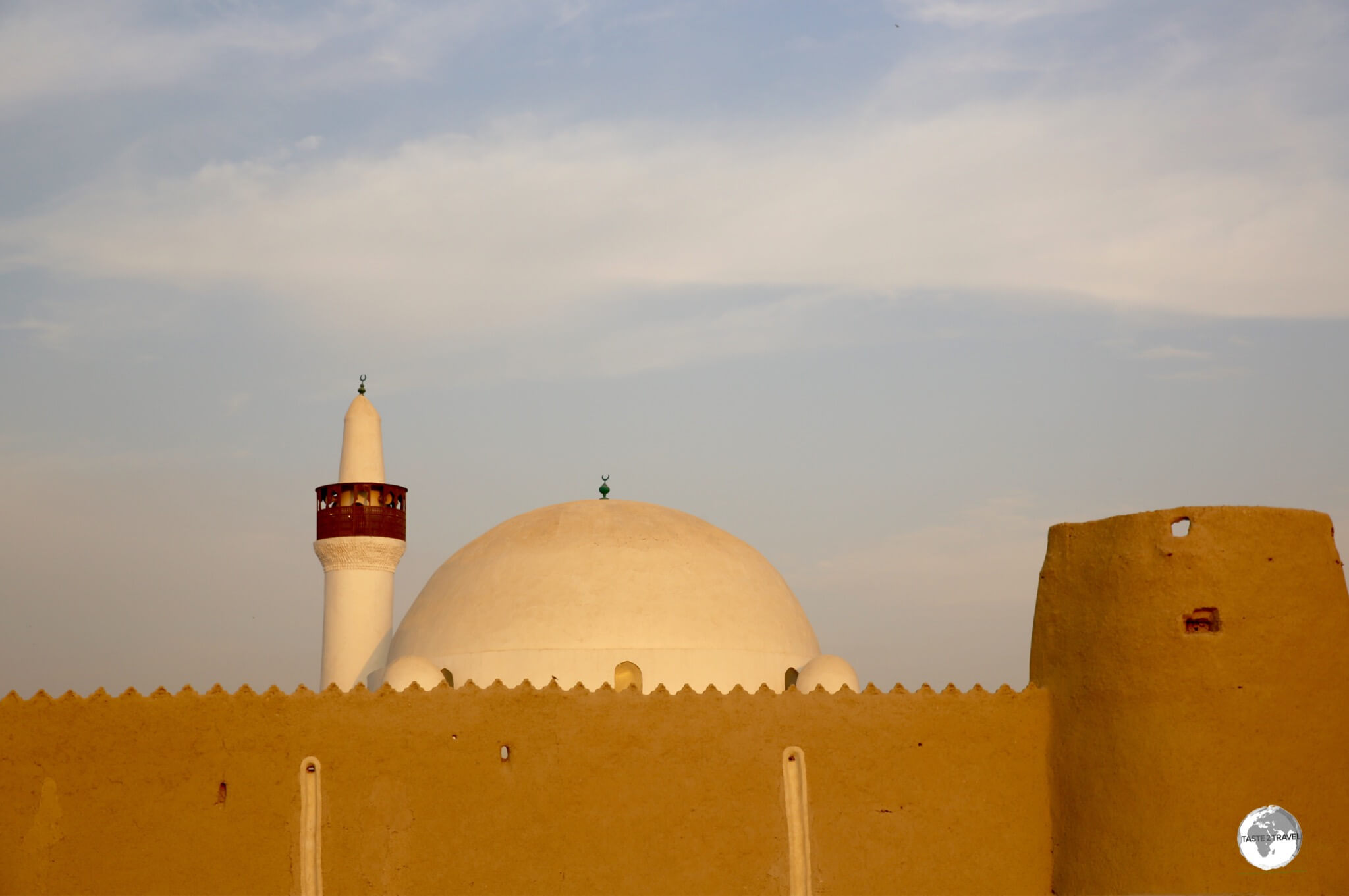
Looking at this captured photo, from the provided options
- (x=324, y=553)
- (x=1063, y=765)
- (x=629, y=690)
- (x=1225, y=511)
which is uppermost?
(x=324, y=553)

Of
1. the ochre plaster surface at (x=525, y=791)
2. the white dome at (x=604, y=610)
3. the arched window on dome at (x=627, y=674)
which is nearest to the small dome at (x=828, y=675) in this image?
the white dome at (x=604, y=610)

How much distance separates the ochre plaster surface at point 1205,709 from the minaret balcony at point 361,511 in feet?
45.2

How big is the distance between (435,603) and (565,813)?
285 inches

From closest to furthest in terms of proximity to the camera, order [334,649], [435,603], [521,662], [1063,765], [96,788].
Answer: [96,788] → [1063,765] → [521,662] → [435,603] → [334,649]

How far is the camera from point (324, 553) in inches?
973

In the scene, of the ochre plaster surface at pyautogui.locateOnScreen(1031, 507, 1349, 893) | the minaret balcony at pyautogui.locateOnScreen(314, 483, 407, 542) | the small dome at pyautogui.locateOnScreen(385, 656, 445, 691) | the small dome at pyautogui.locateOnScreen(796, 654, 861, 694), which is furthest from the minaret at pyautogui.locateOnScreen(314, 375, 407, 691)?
the ochre plaster surface at pyautogui.locateOnScreen(1031, 507, 1349, 893)

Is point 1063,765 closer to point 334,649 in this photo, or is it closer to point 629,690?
point 629,690

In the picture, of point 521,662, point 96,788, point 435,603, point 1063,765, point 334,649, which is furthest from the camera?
point 334,649

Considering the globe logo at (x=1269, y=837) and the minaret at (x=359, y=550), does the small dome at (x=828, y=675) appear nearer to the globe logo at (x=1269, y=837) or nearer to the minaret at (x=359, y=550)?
the globe logo at (x=1269, y=837)

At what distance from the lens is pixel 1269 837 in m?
13.1

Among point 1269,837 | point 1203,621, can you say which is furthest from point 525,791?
point 1269,837

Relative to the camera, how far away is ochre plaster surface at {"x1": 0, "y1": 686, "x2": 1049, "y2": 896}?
13211 mm

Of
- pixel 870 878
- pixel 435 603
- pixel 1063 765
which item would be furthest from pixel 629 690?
pixel 435 603

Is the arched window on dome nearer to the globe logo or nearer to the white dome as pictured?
the white dome
